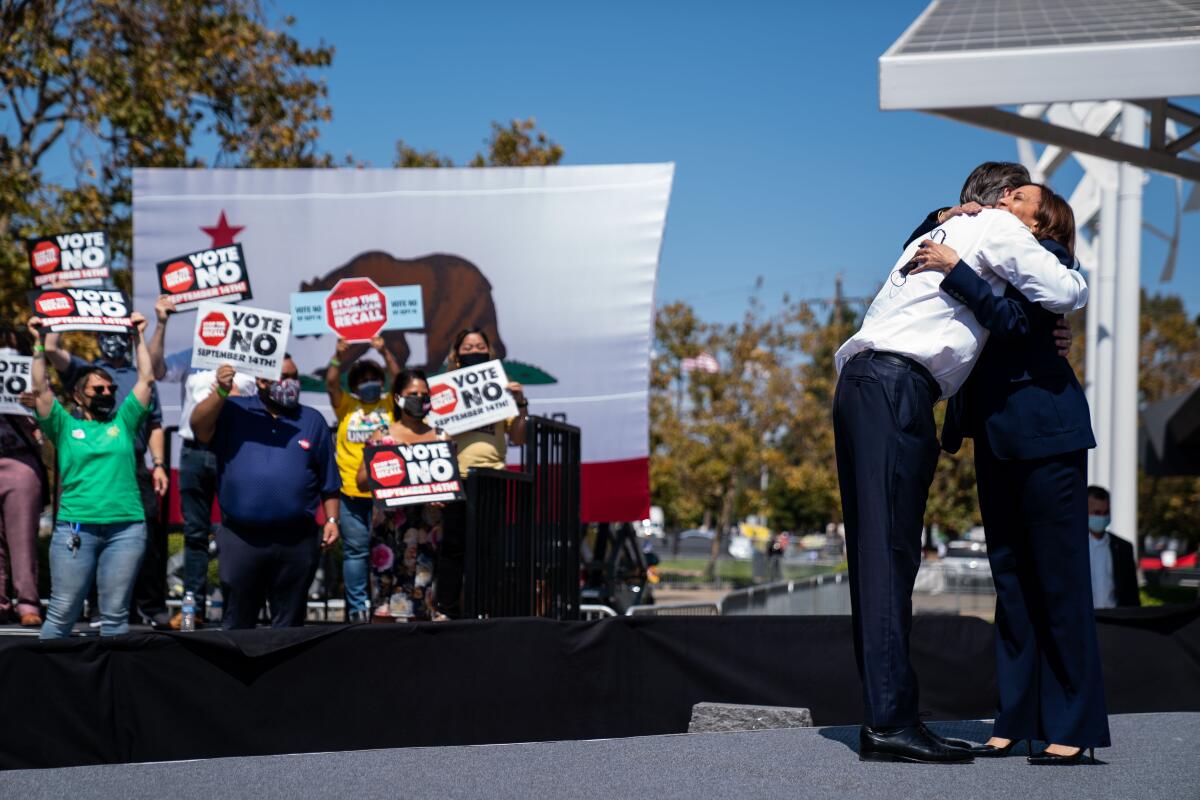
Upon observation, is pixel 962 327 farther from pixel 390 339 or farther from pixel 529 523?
pixel 390 339

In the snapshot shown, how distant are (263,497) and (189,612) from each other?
2.82 m

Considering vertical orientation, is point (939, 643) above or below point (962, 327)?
below

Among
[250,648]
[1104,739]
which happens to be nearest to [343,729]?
[250,648]

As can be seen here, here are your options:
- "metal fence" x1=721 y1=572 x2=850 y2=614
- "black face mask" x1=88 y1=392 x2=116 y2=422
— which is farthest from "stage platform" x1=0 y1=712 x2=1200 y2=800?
"metal fence" x1=721 y1=572 x2=850 y2=614

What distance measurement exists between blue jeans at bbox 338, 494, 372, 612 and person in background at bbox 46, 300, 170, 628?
116cm

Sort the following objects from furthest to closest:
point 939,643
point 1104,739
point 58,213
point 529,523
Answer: point 58,213 → point 529,523 → point 939,643 → point 1104,739

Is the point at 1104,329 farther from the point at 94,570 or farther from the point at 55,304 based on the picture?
the point at 94,570

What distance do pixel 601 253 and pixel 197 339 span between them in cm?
465

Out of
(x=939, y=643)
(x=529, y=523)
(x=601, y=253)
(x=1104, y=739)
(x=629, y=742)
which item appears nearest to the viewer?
(x=1104, y=739)

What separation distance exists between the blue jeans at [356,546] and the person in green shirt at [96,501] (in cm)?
199

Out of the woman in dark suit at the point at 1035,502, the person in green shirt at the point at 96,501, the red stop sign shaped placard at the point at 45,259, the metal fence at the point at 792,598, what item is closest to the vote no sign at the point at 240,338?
the person in green shirt at the point at 96,501

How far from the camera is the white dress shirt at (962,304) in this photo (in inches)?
161

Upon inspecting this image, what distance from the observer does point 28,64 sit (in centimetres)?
1742

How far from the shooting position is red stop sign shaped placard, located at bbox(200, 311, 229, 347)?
7.51 metres
